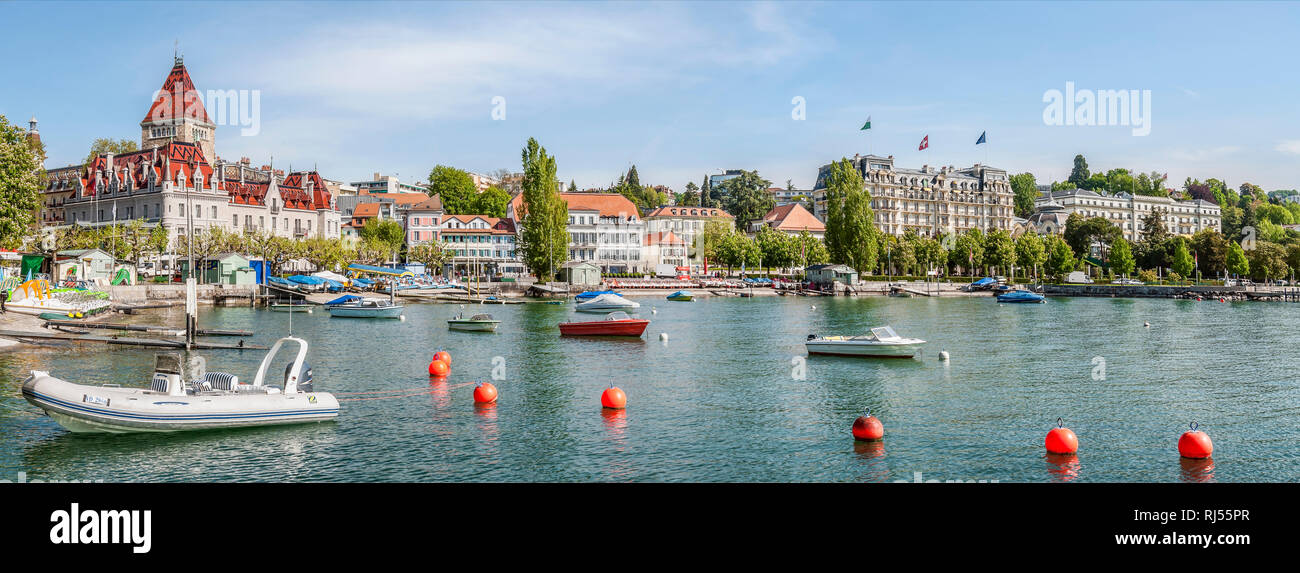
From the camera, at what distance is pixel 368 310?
70312 mm

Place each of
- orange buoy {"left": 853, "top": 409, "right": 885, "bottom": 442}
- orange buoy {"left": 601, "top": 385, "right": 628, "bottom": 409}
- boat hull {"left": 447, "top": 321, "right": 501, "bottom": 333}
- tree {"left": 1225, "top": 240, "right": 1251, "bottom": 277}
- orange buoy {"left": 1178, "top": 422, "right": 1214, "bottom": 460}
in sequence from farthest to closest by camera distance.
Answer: tree {"left": 1225, "top": 240, "right": 1251, "bottom": 277}, boat hull {"left": 447, "top": 321, "right": 501, "bottom": 333}, orange buoy {"left": 601, "top": 385, "right": 628, "bottom": 409}, orange buoy {"left": 853, "top": 409, "right": 885, "bottom": 442}, orange buoy {"left": 1178, "top": 422, "right": 1214, "bottom": 460}

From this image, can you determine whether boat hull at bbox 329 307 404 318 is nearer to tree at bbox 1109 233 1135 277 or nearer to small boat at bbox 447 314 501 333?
small boat at bbox 447 314 501 333

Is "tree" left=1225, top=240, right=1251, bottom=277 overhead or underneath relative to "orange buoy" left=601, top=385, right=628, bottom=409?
overhead

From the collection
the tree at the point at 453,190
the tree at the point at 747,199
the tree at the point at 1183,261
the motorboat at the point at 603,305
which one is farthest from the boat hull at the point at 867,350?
the tree at the point at 747,199

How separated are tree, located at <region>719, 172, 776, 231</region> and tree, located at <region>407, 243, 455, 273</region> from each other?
6900 cm

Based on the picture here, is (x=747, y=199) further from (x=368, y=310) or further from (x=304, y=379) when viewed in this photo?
(x=304, y=379)

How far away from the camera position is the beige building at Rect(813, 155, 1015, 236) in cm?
17725

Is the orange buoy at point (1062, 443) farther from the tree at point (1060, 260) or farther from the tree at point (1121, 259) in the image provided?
the tree at point (1121, 259)

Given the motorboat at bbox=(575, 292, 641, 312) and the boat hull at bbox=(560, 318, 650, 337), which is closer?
the boat hull at bbox=(560, 318, 650, 337)

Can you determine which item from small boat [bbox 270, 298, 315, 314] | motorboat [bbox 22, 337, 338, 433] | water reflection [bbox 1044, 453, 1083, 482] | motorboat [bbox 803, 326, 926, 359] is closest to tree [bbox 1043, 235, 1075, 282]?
motorboat [bbox 803, 326, 926, 359]

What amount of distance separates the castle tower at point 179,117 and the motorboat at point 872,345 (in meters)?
117

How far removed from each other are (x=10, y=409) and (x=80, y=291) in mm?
43650

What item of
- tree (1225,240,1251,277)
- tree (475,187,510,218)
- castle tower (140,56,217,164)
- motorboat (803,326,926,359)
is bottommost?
motorboat (803,326,926,359)

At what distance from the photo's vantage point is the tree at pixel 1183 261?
135750mm
